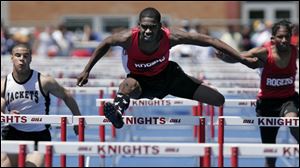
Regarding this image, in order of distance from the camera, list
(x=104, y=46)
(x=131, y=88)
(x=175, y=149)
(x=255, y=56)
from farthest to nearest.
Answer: (x=255, y=56)
(x=131, y=88)
(x=104, y=46)
(x=175, y=149)

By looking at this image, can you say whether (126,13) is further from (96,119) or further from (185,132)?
(96,119)

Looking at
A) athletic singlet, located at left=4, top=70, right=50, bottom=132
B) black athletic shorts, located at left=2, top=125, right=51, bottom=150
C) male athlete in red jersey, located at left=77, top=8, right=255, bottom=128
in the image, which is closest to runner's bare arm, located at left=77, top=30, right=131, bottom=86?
male athlete in red jersey, located at left=77, top=8, right=255, bottom=128

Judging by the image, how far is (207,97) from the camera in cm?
779

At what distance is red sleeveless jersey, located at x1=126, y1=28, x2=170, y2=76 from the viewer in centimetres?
748

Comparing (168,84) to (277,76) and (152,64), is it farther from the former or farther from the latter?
(277,76)

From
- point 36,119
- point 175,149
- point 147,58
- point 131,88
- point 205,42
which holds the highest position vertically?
point 205,42

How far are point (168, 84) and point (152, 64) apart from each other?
1.06 ft

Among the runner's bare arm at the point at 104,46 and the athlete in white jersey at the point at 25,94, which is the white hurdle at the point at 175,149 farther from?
the athlete in white jersey at the point at 25,94

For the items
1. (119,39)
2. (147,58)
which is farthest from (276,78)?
(119,39)

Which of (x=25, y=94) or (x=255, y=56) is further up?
(x=255, y=56)

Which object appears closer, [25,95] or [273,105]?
[25,95]

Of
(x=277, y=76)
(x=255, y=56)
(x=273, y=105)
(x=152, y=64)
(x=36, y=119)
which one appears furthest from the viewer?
(x=273, y=105)

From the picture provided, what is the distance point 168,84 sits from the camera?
310 inches

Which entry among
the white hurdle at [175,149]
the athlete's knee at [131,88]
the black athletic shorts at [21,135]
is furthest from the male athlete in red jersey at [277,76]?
the white hurdle at [175,149]
